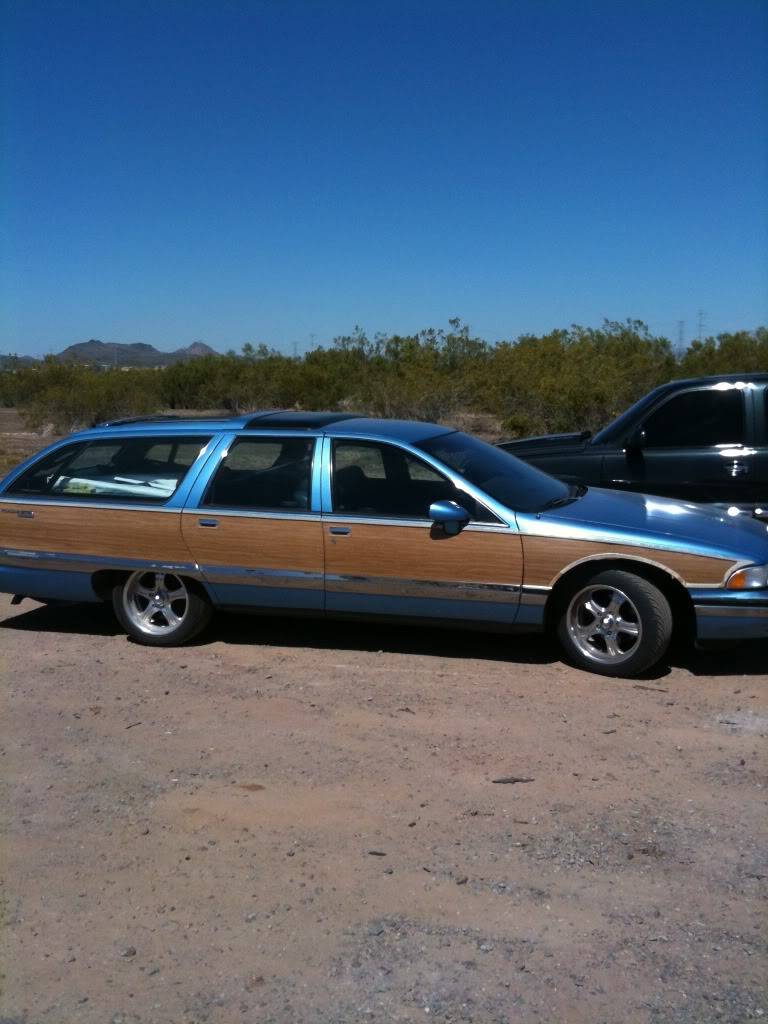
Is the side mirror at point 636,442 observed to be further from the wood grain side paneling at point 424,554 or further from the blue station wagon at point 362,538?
the wood grain side paneling at point 424,554

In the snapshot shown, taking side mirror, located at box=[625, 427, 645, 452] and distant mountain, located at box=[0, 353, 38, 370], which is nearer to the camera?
side mirror, located at box=[625, 427, 645, 452]

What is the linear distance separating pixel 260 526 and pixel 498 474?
1543mm

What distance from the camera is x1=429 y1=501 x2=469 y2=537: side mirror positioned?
641cm

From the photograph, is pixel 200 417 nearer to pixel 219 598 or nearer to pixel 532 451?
pixel 219 598

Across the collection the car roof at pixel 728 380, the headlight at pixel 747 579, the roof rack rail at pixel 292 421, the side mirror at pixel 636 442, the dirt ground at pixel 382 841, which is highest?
the car roof at pixel 728 380

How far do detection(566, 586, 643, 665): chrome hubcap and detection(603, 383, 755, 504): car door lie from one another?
252 cm

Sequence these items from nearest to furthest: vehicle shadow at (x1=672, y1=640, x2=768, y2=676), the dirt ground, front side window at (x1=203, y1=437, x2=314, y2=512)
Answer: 1. the dirt ground
2. vehicle shadow at (x1=672, y1=640, x2=768, y2=676)
3. front side window at (x1=203, y1=437, x2=314, y2=512)

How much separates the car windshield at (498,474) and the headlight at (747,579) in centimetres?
118

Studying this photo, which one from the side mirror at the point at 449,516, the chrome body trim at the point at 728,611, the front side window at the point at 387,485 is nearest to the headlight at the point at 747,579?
the chrome body trim at the point at 728,611

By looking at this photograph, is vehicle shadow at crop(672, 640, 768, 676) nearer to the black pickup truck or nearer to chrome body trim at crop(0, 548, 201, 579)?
the black pickup truck

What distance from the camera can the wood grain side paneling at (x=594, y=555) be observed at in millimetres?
6191

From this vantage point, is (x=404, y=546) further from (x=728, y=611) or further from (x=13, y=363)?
(x=13, y=363)

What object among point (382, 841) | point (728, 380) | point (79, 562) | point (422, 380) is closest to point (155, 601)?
point (79, 562)

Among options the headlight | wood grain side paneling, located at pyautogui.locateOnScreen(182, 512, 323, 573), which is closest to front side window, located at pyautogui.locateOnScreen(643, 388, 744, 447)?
the headlight
